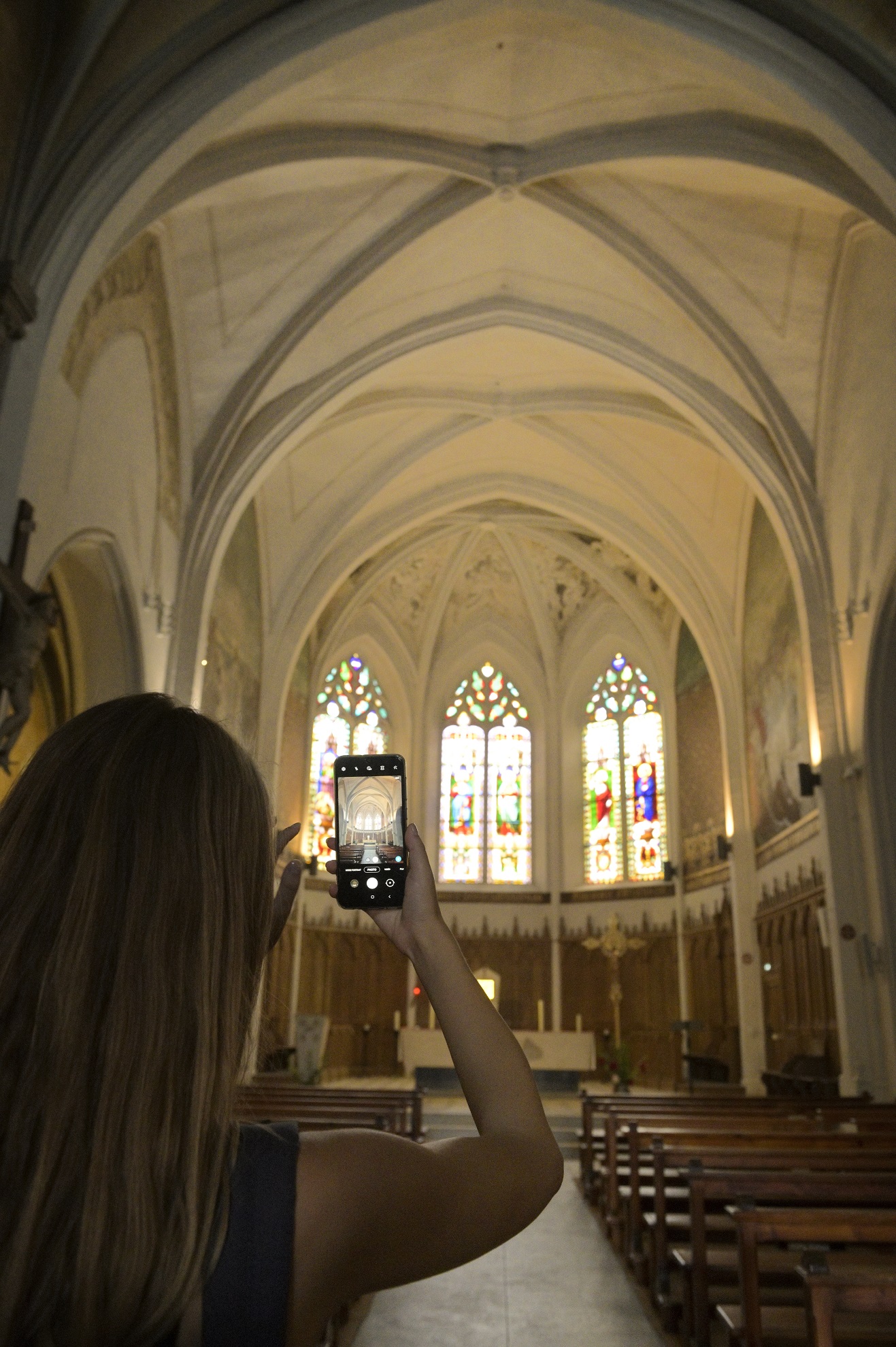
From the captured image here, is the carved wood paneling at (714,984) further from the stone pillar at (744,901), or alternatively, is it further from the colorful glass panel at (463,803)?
the colorful glass panel at (463,803)

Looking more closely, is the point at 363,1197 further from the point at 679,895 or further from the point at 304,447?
the point at 679,895

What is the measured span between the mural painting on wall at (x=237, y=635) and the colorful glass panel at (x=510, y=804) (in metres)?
7.62

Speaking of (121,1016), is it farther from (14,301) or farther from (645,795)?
(645,795)

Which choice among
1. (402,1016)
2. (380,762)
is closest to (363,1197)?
(380,762)

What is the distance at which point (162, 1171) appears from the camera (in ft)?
3.21

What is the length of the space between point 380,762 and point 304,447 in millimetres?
16198

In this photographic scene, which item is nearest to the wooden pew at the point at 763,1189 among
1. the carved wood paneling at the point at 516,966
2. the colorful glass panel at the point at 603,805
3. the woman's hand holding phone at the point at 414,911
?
the woman's hand holding phone at the point at 414,911

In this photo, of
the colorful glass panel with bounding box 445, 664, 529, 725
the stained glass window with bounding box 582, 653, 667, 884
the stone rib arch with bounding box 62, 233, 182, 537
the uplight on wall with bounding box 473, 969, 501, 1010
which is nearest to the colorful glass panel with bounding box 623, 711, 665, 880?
the stained glass window with bounding box 582, 653, 667, 884

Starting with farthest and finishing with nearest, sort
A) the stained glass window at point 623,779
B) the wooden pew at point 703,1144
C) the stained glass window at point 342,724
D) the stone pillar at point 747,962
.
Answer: the stained glass window at point 342,724, the stained glass window at point 623,779, the stone pillar at point 747,962, the wooden pew at point 703,1144

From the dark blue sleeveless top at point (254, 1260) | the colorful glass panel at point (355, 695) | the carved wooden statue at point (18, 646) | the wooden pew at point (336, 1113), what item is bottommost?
the wooden pew at point (336, 1113)

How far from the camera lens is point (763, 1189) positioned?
4.31 m

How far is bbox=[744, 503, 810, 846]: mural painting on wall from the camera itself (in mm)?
14797

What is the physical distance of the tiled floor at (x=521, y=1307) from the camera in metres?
5.19

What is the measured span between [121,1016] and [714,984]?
18.9 meters
